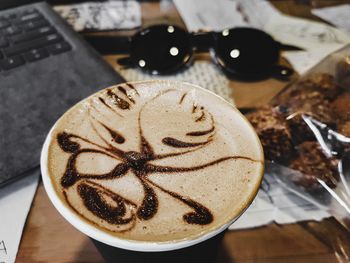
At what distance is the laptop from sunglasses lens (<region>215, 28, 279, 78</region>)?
29 cm

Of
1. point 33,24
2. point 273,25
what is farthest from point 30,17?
point 273,25

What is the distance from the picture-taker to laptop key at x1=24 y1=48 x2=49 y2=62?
0.75 metres

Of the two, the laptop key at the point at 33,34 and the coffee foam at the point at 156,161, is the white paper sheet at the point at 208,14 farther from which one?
the coffee foam at the point at 156,161

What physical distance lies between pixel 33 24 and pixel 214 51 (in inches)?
16.9

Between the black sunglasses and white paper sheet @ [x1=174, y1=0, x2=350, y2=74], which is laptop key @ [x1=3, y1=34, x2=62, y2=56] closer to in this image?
the black sunglasses

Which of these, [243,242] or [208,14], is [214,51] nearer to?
[208,14]

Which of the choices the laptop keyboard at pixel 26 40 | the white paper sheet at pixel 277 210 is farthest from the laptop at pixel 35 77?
the white paper sheet at pixel 277 210

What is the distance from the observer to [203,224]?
39 centimetres

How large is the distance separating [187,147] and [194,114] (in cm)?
7

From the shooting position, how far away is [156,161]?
46 centimetres

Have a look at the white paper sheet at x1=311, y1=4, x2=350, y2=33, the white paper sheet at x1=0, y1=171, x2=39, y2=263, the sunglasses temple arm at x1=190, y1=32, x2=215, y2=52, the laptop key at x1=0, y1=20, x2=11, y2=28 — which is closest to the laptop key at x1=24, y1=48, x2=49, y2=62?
the laptop key at x1=0, y1=20, x2=11, y2=28

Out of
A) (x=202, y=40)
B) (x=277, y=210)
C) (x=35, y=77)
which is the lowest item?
(x=277, y=210)

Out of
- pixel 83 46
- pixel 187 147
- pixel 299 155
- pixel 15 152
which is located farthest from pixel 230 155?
pixel 83 46

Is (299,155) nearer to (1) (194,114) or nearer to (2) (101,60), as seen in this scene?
(1) (194,114)
